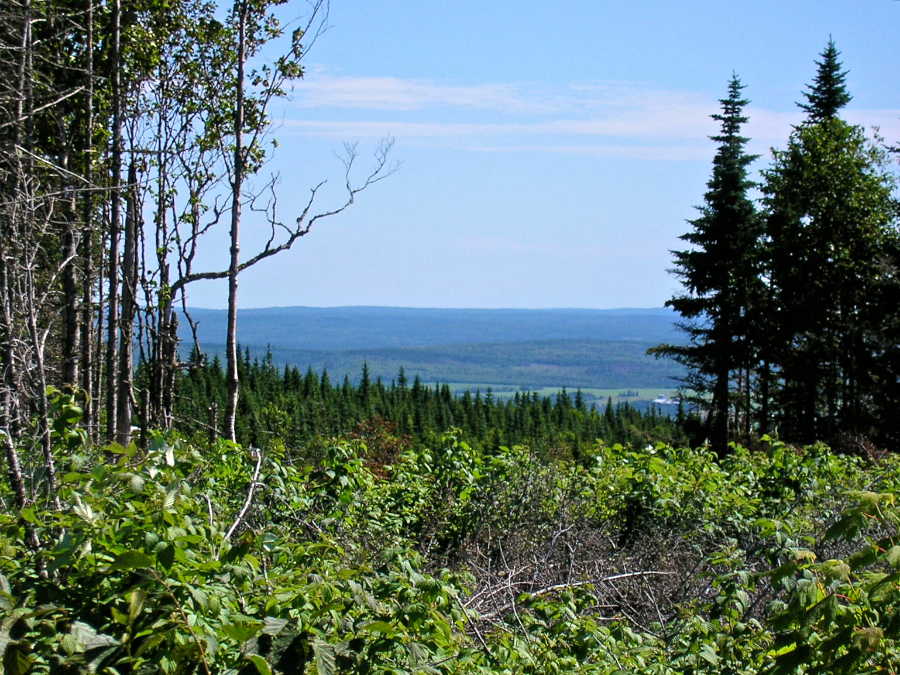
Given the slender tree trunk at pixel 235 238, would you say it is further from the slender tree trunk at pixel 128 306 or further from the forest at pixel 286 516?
the slender tree trunk at pixel 128 306

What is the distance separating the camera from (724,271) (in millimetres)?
28000

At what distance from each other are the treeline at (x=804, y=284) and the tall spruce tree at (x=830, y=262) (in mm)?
44

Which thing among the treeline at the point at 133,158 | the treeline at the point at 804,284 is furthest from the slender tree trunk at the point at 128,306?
the treeline at the point at 804,284

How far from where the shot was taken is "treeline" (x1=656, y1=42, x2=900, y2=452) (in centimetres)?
2552

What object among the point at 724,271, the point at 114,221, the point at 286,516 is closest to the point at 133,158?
the point at 114,221

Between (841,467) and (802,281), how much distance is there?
21.1 metres

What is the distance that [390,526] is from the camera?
6.65 meters

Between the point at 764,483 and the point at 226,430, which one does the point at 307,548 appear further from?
the point at 226,430

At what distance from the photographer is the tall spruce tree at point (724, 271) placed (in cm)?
2803

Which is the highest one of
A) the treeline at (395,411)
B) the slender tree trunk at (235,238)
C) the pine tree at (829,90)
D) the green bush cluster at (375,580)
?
the pine tree at (829,90)

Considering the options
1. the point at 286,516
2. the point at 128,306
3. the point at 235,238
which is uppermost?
the point at 235,238

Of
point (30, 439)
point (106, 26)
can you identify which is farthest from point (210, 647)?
point (106, 26)

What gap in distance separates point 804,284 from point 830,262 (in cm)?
109

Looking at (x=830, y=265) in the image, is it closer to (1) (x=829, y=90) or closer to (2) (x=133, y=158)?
(1) (x=829, y=90)
